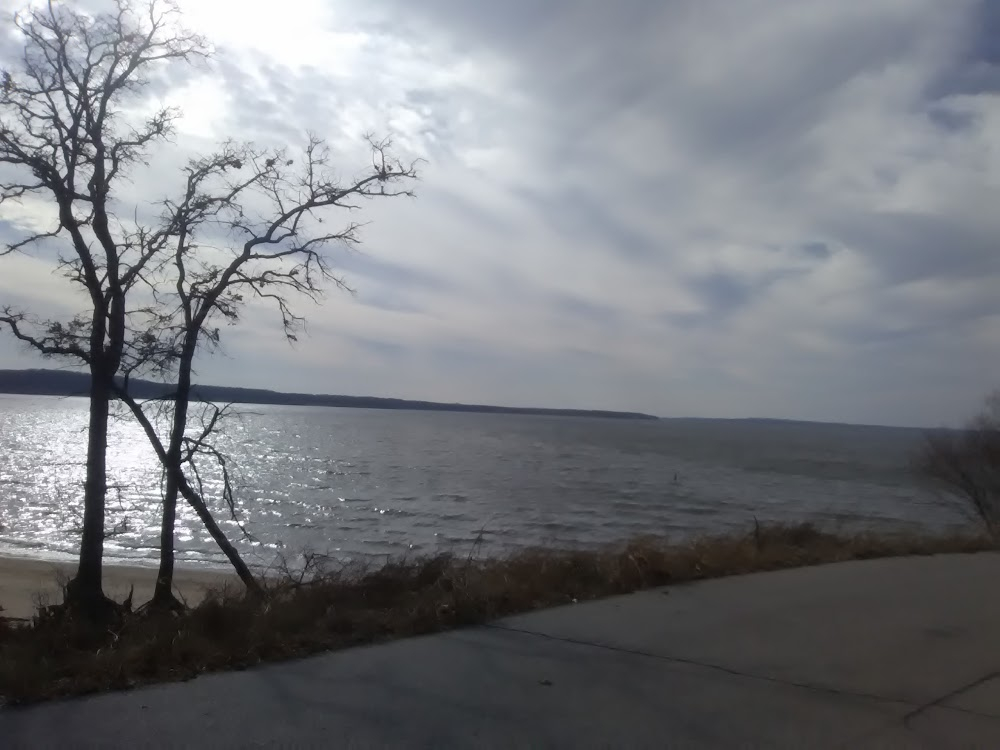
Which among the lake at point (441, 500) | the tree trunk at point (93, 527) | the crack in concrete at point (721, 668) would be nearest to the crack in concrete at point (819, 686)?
the crack in concrete at point (721, 668)

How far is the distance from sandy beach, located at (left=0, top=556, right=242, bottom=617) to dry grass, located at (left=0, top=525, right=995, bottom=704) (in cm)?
990

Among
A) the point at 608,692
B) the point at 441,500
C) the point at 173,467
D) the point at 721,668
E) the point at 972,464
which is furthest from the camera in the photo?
the point at 441,500

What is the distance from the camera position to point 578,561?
30.2 ft

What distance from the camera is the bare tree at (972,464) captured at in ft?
96.1

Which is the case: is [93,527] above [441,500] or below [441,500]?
above

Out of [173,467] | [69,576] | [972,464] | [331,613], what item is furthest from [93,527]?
[972,464]

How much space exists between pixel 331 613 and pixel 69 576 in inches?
586

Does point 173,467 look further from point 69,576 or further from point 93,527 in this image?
point 69,576

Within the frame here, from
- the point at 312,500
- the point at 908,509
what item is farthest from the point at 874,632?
the point at 908,509

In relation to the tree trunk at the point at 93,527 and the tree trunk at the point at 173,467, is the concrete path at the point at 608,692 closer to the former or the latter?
the tree trunk at the point at 93,527

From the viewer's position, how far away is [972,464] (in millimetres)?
30172

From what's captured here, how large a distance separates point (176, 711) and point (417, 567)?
4.22m

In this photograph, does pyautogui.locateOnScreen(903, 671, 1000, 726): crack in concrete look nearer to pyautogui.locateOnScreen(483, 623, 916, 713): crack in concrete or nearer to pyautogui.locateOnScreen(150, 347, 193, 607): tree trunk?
pyautogui.locateOnScreen(483, 623, 916, 713): crack in concrete

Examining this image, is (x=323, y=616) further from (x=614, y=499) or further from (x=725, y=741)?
(x=614, y=499)
